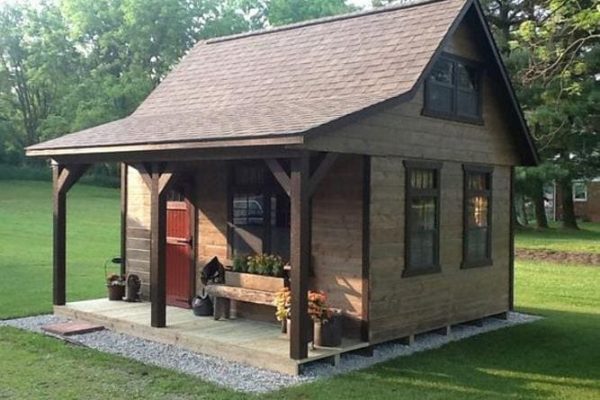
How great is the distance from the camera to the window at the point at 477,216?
35.1ft

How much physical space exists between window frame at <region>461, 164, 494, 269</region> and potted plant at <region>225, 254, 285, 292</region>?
2.98 meters

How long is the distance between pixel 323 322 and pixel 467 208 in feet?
11.7

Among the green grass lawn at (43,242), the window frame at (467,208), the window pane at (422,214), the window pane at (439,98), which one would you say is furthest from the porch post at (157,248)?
the window frame at (467,208)

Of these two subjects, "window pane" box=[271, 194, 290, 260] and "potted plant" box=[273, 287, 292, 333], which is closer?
"potted plant" box=[273, 287, 292, 333]

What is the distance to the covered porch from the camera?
7.72m

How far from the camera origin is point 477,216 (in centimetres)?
1108

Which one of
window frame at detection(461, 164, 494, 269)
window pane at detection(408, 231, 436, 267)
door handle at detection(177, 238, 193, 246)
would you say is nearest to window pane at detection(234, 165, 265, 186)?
door handle at detection(177, 238, 193, 246)

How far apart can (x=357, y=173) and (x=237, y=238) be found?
94.0 inches

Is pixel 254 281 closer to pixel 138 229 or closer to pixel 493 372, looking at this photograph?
pixel 493 372

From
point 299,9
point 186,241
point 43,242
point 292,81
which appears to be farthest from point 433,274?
point 299,9

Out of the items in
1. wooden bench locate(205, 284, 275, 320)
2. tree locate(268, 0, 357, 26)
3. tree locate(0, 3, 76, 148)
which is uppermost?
tree locate(268, 0, 357, 26)

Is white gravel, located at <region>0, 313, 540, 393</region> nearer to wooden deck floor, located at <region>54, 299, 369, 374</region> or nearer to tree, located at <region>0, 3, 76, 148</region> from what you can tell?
wooden deck floor, located at <region>54, 299, 369, 374</region>

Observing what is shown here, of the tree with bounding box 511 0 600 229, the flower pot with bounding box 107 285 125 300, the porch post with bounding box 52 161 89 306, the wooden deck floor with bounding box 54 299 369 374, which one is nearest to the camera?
the wooden deck floor with bounding box 54 299 369 374

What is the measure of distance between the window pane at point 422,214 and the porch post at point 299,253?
2.30 metres
